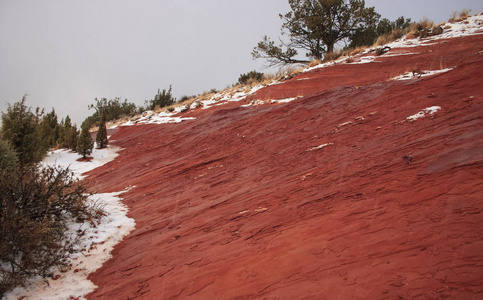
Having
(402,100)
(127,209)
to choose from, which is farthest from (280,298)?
(402,100)

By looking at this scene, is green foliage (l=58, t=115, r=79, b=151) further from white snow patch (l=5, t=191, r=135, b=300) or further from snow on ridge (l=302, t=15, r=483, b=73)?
snow on ridge (l=302, t=15, r=483, b=73)

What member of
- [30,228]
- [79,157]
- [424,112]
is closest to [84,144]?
[79,157]

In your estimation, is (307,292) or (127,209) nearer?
(307,292)

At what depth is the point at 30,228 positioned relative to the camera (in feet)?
12.6

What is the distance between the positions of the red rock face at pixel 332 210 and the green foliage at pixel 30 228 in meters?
0.84

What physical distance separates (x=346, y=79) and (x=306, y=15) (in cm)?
1225

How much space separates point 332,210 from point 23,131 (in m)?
12.7

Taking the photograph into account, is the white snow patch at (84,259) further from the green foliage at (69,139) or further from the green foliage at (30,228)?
the green foliage at (69,139)

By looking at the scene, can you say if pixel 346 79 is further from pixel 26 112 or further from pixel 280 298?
pixel 26 112

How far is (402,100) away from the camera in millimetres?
6512

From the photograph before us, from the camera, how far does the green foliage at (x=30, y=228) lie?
3.58 meters

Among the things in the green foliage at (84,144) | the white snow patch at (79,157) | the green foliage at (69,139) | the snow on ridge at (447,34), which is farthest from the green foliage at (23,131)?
the snow on ridge at (447,34)

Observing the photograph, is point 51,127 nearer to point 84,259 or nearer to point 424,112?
point 84,259

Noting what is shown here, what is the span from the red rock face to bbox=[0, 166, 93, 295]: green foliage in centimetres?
84
